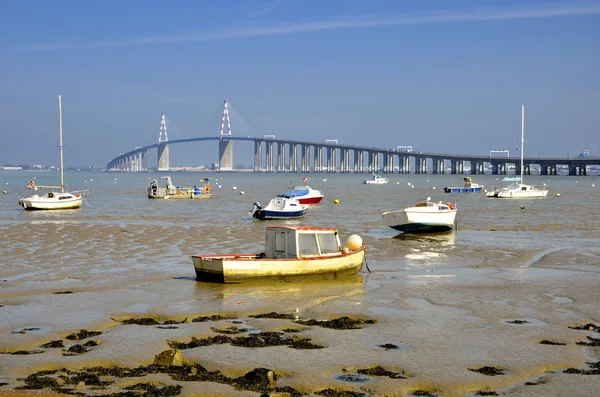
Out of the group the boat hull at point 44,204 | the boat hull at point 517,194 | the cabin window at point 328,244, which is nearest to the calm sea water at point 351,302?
the cabin window at point 328,244

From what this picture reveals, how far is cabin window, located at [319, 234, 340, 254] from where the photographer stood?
21219 mm

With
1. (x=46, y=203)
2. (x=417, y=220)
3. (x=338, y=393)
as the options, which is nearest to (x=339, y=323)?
(x=338, y=393)

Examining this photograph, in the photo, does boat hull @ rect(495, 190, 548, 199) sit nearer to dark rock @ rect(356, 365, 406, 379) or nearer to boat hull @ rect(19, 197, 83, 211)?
boat hull @ rect(19, 197, 83, 211)

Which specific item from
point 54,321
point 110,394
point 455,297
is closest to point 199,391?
point 110,394

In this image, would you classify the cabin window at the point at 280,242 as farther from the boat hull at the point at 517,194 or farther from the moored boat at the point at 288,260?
the boat hull at the point at 517,194

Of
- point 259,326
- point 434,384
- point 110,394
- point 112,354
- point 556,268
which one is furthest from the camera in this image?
point 556,268

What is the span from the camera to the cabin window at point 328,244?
2122 centimetres

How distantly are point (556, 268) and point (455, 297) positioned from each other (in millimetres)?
7201

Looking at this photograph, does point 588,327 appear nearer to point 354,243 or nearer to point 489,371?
point 489,371

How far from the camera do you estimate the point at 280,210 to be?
45.8 m

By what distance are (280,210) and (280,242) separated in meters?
24.8

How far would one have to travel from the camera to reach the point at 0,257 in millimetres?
26078

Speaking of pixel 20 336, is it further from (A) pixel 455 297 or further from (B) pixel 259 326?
(A) pixel 455 297

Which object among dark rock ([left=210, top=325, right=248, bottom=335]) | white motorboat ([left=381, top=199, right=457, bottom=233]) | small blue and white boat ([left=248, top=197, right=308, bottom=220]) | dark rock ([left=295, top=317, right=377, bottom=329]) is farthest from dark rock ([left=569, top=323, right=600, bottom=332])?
small blue and white boat ([left=248, top=197, right=308, bottom=220])
